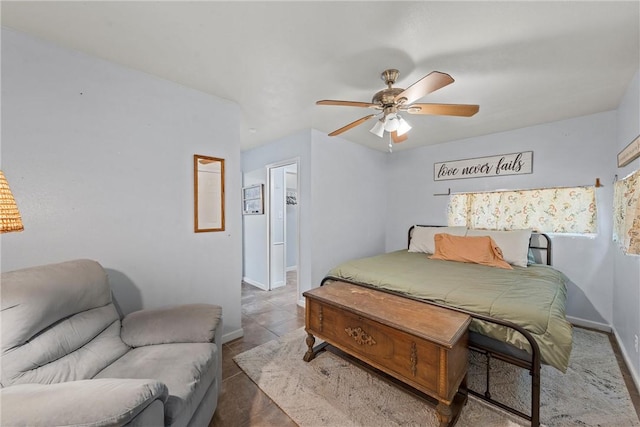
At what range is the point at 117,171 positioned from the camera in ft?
6.34

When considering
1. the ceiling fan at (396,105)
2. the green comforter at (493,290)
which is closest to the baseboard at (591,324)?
the green comforter at (493,290)

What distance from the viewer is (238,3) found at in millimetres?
1356

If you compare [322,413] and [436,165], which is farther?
[436,165]

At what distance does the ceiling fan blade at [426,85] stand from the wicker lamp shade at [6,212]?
2050mm

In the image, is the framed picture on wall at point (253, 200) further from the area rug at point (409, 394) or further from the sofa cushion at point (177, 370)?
the sofa cushion at point (177, 370)

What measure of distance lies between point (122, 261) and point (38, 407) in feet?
4.24

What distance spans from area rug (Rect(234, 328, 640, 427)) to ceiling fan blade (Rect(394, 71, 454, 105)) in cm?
208

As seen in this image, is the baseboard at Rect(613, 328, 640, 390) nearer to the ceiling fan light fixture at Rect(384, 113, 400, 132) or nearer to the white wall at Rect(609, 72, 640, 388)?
the white wall at Rect(609, 72, 640, 388)

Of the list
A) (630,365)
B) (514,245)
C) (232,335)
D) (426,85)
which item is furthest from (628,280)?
(232,335)

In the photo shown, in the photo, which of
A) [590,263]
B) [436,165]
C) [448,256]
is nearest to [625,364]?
[590,263]

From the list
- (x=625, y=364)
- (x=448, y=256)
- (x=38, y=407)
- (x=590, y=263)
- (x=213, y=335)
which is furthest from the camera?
(x=448, y=256)

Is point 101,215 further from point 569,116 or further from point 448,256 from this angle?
point 569,116

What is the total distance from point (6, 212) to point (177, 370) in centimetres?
102

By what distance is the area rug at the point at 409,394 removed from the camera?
1604 mm
